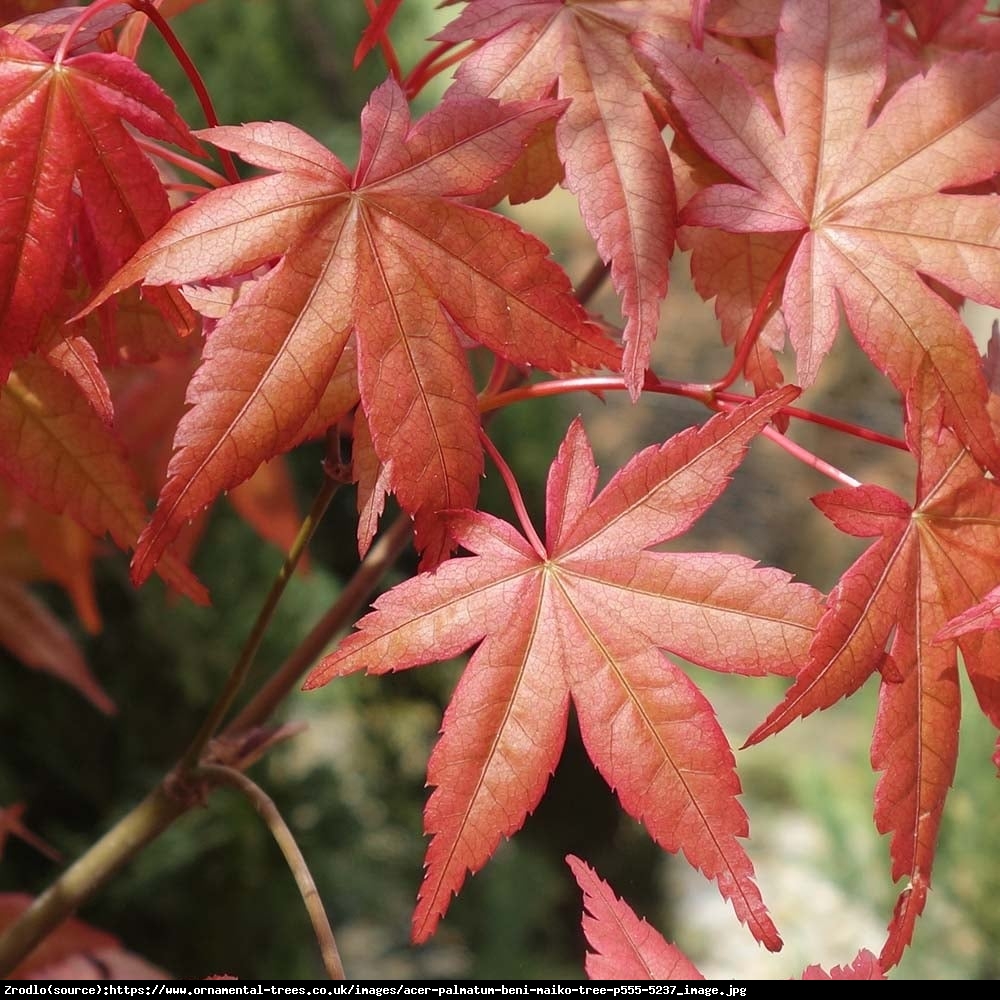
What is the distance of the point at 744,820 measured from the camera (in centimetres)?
42

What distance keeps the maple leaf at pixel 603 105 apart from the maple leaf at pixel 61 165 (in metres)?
0.13

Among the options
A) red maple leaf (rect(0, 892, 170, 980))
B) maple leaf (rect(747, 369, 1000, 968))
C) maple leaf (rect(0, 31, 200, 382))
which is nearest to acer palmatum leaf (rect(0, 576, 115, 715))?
red maple leaf (rect(0, 892, 170, 980))

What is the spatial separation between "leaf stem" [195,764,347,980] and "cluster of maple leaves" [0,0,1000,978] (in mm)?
68

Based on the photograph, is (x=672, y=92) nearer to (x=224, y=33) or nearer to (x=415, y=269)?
(x=415, y=269)

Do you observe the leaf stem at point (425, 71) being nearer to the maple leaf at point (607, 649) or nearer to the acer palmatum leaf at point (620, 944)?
the maple leaf at point (607, 649)

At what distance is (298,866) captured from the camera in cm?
49

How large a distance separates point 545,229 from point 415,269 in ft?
11.6

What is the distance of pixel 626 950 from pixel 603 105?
342mm

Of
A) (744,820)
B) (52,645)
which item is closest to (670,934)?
(52,645)

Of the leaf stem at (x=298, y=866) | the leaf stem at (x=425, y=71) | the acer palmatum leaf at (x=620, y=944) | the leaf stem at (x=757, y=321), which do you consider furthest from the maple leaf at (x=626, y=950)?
the leaf stem at (x=425, y=71)

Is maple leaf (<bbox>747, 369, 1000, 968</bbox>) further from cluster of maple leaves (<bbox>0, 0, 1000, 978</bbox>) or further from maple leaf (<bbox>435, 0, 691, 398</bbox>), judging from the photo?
maple leaf (<bbox>435, 0, 691, 398</bbox>)

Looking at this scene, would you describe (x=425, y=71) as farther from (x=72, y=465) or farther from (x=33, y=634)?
(x=33, y=634)

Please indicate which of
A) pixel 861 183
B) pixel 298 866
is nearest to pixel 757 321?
pixel 861 183

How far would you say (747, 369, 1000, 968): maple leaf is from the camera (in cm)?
43
